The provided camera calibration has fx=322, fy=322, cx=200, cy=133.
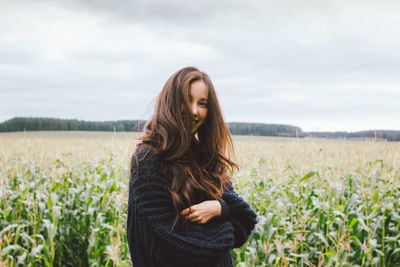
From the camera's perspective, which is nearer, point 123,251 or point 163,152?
point 163,152

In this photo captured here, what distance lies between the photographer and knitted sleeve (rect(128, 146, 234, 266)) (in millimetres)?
1531

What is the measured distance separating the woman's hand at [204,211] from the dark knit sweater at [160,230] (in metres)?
0.04

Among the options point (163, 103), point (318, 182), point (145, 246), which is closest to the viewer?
point (145, 246)

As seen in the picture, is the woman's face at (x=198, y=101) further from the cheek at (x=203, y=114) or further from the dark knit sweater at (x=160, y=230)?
the dark knit sweater at (x=160, y=230)

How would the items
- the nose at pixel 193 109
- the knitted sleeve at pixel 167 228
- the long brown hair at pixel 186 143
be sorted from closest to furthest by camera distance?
1. the knitted sleeve at pixel 167 228
2. the long brown hair at pixel 186 143
3. the nose at pixel 193 109

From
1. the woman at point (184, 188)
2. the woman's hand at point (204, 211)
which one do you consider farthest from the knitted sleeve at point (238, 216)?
the woman's hand at point (204, 211)

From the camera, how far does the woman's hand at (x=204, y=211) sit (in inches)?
63.4

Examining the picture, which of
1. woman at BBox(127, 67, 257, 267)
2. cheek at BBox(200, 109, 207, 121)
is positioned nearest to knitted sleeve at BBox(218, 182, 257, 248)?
woman at BBox(127, 67, 257, 267)

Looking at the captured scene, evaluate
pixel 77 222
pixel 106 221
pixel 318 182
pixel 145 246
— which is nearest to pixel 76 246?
pixel 77 222

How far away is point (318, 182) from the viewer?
6012 mm

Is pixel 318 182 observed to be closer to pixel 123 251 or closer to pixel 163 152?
pixel 123 251

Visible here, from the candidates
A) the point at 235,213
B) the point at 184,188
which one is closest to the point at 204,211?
the point at 184,188

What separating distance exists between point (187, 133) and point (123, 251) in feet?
8.74

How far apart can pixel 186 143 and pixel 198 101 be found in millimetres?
280
